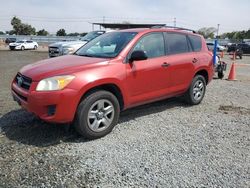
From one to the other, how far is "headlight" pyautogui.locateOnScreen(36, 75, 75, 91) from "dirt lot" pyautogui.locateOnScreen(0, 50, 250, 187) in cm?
84

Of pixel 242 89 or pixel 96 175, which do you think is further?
pixel 242 89

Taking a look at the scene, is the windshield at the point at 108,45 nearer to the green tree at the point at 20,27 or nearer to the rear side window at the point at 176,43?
the rear side window at the point at 176,43

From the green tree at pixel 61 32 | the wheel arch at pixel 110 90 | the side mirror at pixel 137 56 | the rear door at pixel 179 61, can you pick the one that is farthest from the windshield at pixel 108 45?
the green tree at pixel 61 32

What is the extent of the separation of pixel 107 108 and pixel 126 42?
130cm

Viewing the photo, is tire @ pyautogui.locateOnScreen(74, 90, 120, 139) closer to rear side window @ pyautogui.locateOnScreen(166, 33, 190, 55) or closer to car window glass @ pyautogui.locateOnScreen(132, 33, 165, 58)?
car window glass @ pyautogui.locateOnScreen(132, 33, 165, 58)

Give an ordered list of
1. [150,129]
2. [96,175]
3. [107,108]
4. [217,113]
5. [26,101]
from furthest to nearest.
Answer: [217,113] → [150,129] → [107,108] → [26,101] → [96,175]

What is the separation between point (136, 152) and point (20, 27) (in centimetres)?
8523

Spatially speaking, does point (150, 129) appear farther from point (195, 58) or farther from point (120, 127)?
point (195, 58)

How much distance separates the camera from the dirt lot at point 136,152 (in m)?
3.39

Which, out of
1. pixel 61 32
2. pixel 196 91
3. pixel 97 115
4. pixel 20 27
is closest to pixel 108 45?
pixel 97 115

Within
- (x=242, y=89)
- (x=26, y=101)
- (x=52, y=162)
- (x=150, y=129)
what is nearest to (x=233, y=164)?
(x=150, y=129)

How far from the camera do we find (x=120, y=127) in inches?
202

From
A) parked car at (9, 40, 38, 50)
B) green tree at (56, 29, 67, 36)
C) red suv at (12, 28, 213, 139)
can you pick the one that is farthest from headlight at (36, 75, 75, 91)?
green tree at (56, 29, 67, 36)

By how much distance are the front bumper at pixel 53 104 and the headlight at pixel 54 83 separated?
7 centimetres
